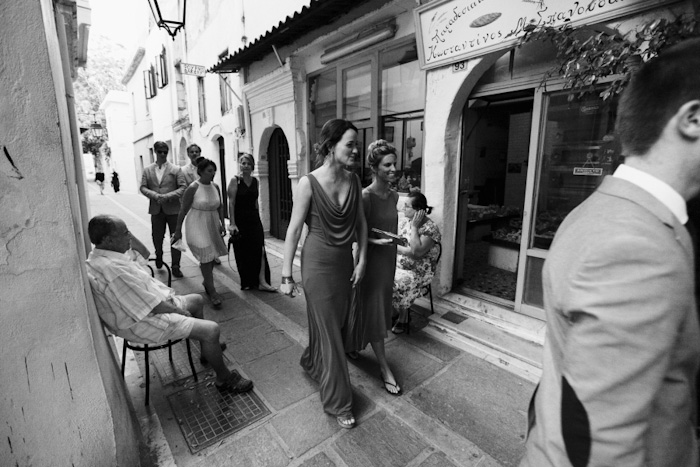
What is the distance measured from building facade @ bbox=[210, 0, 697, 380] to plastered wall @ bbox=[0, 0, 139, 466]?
3000 mm

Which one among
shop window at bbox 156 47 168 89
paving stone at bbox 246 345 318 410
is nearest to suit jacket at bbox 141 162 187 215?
paving stone at bbox 246 345 318 410

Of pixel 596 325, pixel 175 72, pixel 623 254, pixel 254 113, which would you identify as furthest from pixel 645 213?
pixel 175 72

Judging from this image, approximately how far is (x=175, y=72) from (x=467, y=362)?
1287 cm

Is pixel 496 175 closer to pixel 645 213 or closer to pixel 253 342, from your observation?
pixel 253 342

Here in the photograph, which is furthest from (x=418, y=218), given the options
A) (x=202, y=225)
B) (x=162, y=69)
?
(x=162, y=69)

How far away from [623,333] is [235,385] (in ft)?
8.86

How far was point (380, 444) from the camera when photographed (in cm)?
220

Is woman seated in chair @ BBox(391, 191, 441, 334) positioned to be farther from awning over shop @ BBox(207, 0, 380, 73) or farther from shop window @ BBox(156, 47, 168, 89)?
shop window @ BBox(156, 47, 168, 89)

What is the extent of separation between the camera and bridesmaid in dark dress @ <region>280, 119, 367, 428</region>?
2301 millimetres

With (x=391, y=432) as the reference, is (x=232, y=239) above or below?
above

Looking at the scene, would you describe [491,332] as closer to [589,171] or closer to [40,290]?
[589,171]

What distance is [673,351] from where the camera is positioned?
2.39 ft

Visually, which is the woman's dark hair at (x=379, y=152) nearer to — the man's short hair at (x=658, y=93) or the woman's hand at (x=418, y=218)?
the woman's hand at (x=418, y=218)

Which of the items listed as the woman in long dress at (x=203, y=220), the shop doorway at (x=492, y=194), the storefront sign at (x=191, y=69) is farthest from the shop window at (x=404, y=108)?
the storefront sign at (x=191, y=69)
